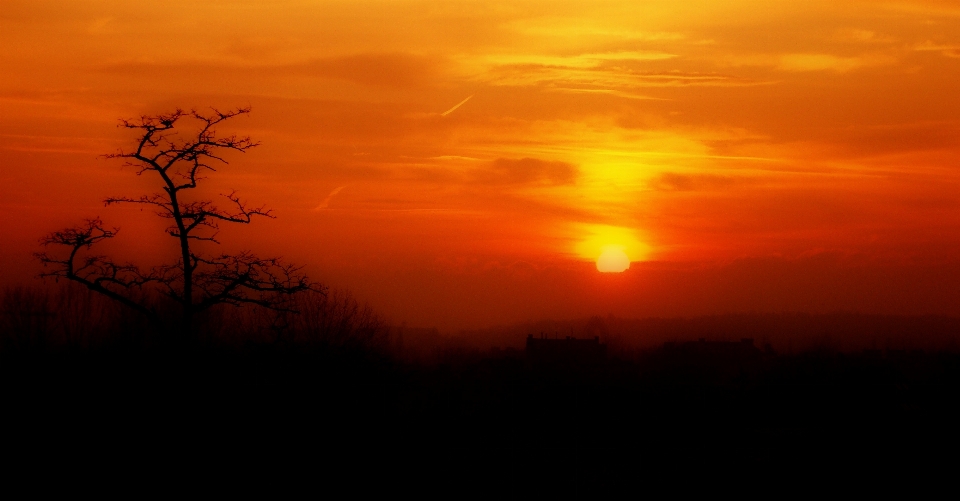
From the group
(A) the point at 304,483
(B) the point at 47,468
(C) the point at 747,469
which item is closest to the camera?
(B) the point at 47,468

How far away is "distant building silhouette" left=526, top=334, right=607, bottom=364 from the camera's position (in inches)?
3981

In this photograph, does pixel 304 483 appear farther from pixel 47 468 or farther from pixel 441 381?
pixel 441 381

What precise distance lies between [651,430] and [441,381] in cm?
1243

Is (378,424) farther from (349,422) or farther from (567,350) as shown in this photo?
(567,350)

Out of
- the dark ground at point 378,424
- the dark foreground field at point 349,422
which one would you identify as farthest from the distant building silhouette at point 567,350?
the dark ground at point 378,424

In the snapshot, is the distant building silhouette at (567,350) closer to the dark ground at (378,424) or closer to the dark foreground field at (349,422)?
the dark foreground field at (349,422)

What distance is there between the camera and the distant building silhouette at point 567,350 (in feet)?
332

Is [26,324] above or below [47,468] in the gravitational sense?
above

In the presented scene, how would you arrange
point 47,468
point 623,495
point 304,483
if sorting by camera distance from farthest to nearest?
point 623,495, point 304,483, point 47,468

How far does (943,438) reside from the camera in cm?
2775

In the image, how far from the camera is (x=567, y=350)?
11300cm

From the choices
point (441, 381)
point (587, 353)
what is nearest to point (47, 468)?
point (441, 381)

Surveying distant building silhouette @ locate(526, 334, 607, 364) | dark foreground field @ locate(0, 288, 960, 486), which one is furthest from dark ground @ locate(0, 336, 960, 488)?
distant building silhouette @ locate(526, 334, 607, 364)

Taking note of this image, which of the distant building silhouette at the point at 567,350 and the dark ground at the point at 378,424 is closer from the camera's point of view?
the dark ground at the point at 378,424
